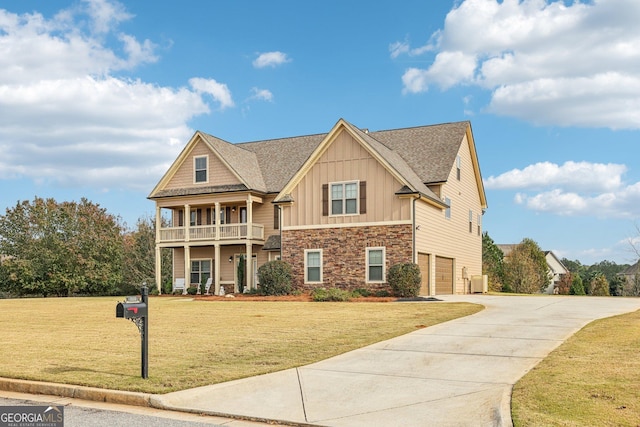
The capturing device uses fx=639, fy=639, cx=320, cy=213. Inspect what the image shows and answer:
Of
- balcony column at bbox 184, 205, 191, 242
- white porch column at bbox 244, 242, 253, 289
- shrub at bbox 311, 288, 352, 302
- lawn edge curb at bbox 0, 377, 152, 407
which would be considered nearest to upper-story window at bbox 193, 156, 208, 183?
balcony column at bbox 184, 205, 191, 242

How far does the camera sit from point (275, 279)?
3020 centimetres

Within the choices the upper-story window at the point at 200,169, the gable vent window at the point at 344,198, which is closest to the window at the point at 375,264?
the gable vent window at the point at 344,198

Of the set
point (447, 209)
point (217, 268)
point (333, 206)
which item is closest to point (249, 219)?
point (217, 268)

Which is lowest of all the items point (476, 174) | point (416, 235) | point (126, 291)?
point (126, 291)

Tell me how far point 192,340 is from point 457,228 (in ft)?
81.1

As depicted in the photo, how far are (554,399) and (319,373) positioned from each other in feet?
12.3

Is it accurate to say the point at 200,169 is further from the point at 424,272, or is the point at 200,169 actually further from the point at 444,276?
the point at 444,276

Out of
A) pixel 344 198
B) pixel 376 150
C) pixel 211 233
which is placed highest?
pixel 376 150

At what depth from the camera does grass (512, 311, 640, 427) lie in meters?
7.21

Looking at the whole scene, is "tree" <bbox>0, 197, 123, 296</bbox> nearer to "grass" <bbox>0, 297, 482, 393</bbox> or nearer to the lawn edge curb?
"grass" <bbox>0, 297, 482, 393</bbox>

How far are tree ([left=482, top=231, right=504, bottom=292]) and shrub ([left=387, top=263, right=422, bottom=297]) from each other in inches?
923

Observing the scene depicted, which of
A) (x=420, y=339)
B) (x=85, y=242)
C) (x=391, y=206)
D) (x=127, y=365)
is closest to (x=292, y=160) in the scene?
(x=391, y=206)

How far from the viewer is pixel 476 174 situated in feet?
131

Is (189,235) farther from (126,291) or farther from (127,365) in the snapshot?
(127,365)
